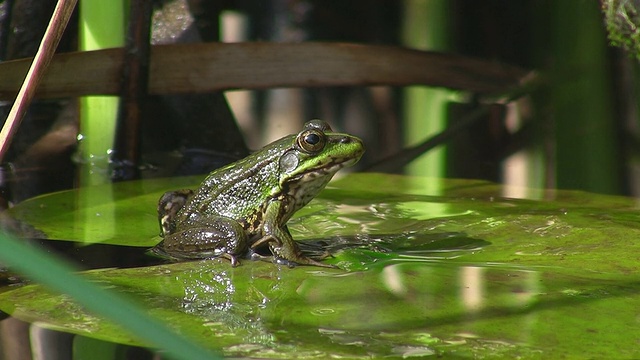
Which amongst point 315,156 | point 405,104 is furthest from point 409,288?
point 405,104

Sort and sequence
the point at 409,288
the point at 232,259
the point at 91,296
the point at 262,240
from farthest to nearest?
1. the point at 262,240
2. the point at 232,259
3. the point at 409,288
4. the point at 91,296

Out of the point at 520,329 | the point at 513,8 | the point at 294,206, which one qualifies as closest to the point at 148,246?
the point at 294,206

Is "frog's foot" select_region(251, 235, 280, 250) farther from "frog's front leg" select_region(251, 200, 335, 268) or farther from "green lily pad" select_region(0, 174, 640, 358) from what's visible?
"green lily pad" select_region(0, 174, 640, 358)

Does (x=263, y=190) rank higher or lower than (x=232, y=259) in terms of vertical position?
higher

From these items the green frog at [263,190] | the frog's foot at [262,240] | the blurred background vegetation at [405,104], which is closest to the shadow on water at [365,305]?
the frog's foot at [262,240]

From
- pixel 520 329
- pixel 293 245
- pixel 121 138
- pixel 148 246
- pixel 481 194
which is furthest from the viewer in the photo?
pixel 121 138

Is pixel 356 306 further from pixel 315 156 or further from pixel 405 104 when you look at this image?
pixel 405 104

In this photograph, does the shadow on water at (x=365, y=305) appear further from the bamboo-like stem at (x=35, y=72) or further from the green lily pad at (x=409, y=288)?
the bamboo-like stem at (x=35, y=72)

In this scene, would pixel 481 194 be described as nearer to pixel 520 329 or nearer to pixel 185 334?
pixel 520 329
